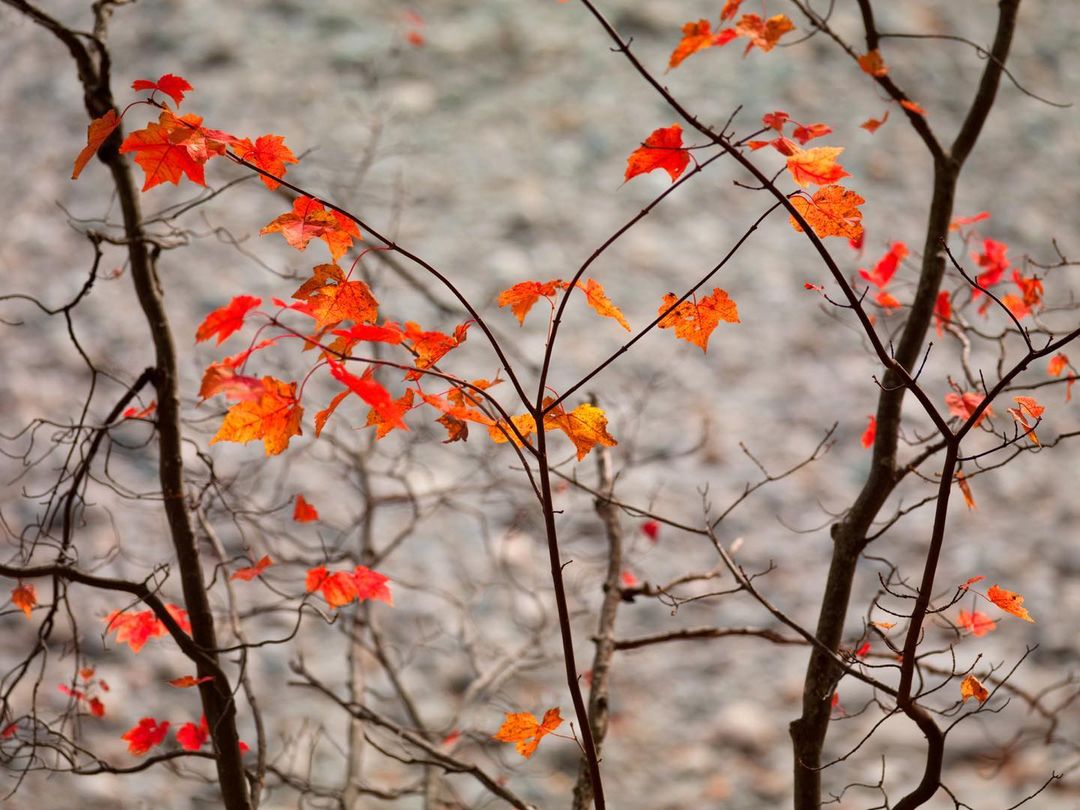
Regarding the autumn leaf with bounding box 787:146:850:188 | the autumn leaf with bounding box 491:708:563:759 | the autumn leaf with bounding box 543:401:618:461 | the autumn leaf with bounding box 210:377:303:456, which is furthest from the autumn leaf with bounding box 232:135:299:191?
the autumn leaf with bounding box 491:708:563:759

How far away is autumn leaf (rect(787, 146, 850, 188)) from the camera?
2.82ft

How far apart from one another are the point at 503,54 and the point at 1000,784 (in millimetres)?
2018

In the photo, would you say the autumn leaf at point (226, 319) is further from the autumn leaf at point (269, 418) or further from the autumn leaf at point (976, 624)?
the autumn leaf at point (976, 624)

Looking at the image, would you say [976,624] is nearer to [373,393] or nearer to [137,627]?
[373,393]

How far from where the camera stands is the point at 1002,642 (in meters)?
2.21

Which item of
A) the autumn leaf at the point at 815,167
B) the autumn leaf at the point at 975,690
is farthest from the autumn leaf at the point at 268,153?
the autumn leaf at the point at 975,690

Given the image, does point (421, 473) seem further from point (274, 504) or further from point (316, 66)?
point (316, 66)

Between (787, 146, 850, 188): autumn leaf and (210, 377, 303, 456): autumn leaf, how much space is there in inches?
18.2

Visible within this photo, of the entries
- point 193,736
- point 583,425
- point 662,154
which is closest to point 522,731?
point 583,425

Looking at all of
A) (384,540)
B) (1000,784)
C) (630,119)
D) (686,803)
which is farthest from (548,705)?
(630,119)

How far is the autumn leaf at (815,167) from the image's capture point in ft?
2.82

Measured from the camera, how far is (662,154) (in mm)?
853

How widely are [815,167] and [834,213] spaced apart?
0.05 m

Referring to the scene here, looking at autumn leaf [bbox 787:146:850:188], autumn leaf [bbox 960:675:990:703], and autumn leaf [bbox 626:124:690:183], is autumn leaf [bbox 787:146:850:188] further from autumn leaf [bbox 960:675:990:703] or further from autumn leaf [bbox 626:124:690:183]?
autumn leaf [bbox 960:675:990:703]
